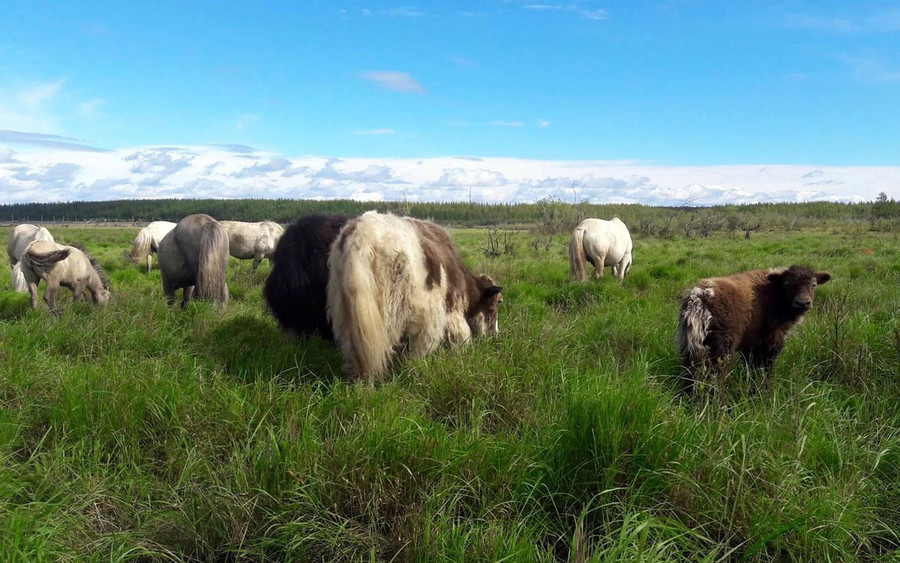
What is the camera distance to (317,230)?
5.21 metres

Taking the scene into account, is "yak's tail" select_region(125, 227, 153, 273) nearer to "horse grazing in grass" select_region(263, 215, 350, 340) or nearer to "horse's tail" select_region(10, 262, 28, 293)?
"horse's tail" select_region(10, 262, 28, 293)

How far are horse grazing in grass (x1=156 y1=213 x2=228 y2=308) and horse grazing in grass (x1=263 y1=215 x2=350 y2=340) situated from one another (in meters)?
2.74

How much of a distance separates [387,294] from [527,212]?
90.8 meters

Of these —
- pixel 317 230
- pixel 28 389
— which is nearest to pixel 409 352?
pixel 317 230

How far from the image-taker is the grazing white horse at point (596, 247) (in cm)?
1098

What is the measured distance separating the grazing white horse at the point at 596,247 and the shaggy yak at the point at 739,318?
18.8 ft

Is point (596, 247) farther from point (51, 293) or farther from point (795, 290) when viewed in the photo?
point (51, 293)

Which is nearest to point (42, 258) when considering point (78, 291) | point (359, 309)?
point (78, 291)

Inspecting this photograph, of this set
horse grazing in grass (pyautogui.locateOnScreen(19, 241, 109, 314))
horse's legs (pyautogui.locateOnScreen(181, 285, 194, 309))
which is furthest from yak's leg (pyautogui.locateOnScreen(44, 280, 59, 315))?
horse's legs (pyautogui.locateOnScreen(181, 285, 194, 309))

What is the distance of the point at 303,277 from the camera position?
5035 millimetres

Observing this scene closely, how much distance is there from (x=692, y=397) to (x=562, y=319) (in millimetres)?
3255

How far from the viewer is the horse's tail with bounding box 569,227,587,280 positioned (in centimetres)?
1080

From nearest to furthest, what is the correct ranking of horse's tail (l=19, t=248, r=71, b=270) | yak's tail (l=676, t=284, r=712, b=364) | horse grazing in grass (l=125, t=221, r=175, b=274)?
yak's tail (l=676, t=284, r=712, b=364) < horse's tail (l=19, t=248, r=71, b=270) < horse grazing in grass (l=125, t=221, r=175, b=274)

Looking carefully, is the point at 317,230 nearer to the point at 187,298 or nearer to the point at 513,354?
the point at 513,354
